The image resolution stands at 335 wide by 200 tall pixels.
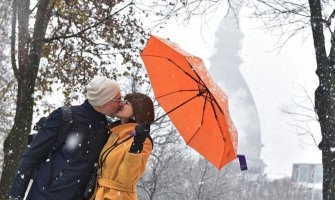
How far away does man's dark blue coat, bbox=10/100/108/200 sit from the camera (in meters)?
3.55

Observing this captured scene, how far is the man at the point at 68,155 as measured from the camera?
11.7 feet

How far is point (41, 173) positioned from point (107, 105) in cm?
67

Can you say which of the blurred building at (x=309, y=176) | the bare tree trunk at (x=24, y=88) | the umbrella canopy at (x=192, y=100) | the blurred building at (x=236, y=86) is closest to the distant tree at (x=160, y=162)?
the bare tree trunk at (x=24, y=88)

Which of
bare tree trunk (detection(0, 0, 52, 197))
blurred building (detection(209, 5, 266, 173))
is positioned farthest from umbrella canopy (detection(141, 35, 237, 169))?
blurred building (detection(209, 5, 266, 173))

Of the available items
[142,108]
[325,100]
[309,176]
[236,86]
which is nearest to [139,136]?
[142,108]

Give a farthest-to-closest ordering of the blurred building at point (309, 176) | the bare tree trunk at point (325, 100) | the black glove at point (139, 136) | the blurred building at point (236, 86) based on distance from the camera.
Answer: the blurred building at point (236, 86) < the blurred building at point (309, 176) < the bare tree trunk at point (325, 100) < the black glove at point (139, 136)

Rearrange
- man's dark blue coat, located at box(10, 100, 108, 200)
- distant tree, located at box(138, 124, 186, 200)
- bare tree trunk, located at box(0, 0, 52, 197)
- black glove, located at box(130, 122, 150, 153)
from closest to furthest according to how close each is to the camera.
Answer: black glove, located at box(130, 122, 150, 153), man's dark blue coat, located at box(10, 100, 108, 200), bare tree trunk, located at box(0, 0, 52, 197), distant tree, located at box(138, 124, 186, 200)

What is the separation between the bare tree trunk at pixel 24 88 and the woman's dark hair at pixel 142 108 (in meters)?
6.47

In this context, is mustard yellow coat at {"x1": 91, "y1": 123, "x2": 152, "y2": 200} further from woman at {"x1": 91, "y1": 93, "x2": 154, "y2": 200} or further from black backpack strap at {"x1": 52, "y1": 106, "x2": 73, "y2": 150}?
black backpack strap at {"x1": 52, "y1": 106, "x2": 73, "y2": 150}

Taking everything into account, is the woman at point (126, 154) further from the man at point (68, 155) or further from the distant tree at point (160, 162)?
the distant tree at point (160, 162)

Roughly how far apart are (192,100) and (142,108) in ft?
4.75

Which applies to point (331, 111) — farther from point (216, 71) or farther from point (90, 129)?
point (216, 71)

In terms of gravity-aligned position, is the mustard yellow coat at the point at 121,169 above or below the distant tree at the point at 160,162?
below

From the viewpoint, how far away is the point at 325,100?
7484 mm
